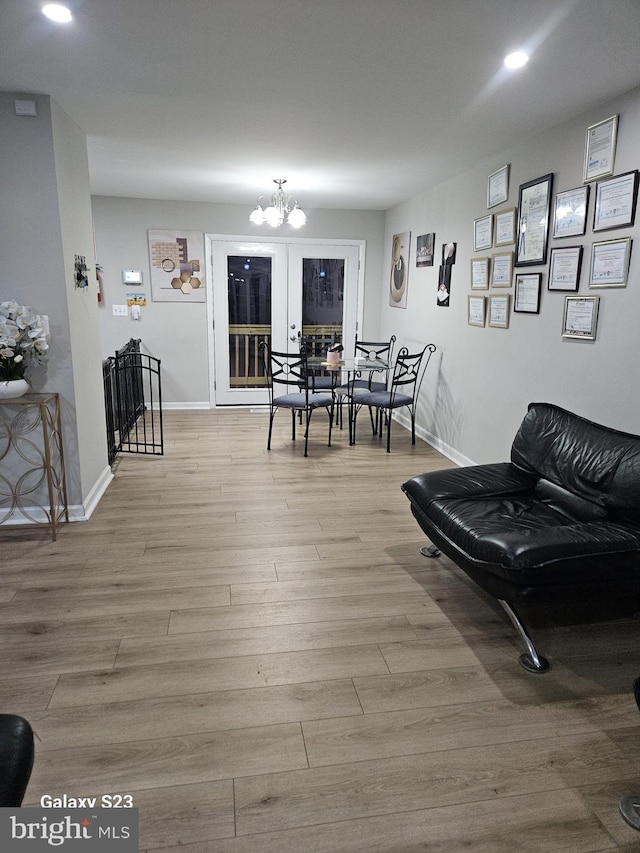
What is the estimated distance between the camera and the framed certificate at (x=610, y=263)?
2861 mm

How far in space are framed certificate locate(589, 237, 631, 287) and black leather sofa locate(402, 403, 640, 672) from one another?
75cm

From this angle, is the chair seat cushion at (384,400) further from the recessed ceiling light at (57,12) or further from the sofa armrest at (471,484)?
the recessed ceiling light at (57,12)

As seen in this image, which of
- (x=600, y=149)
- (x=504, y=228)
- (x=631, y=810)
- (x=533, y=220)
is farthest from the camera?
(x=504, y=228)

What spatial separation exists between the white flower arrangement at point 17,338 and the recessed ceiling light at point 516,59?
2.77 m

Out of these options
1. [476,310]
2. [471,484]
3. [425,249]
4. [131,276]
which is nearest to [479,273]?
[476,310]

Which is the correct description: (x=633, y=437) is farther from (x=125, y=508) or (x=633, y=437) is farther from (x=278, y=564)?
(x=125, y=508)

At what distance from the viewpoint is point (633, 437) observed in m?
2.57

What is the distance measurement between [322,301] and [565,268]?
4.14 metres

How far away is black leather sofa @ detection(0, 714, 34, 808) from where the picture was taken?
1.20 m

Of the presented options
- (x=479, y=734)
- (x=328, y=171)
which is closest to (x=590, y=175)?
(x=328, y=171)

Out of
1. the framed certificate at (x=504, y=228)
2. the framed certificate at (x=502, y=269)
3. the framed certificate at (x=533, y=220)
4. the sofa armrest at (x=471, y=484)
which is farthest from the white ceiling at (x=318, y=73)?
the sofa armrest at (x=471, y=484)

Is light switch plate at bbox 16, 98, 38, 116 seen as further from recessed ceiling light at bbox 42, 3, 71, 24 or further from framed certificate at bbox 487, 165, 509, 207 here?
framed certificate at bbox 487, 165, 509, 207

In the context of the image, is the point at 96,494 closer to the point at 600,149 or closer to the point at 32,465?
the point at 32,465

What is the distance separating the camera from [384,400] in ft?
17.3
